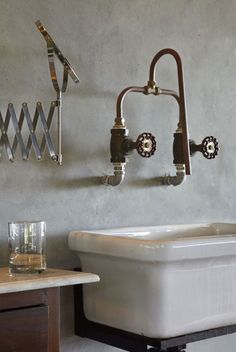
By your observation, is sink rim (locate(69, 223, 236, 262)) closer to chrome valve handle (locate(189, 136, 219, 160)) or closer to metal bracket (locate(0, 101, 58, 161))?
metal bracket (locate(0, 101, 58, 161))

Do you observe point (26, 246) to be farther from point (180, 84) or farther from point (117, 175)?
point (180, 84)

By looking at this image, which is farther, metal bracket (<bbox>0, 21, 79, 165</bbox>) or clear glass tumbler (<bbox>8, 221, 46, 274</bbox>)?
metal bracket (<bbox>0, 21, 79, 165</bbox>)

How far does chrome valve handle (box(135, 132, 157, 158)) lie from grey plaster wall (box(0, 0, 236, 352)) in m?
0.16

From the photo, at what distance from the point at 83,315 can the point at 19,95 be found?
0.64 m

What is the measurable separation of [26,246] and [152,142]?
55 cm

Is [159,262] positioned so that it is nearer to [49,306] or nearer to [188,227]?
[49,306]

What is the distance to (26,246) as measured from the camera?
143 centimetres

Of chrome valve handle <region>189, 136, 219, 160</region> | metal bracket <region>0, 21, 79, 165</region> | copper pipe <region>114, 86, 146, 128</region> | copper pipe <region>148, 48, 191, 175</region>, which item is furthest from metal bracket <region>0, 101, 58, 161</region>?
chrome valve handle <region>189, 136, 219, 160</region>

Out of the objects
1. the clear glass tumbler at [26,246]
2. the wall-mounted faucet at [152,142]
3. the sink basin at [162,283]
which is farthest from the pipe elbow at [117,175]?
the clear glass tumbler at [26,246]

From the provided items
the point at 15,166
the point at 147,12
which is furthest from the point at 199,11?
the point at 15,166

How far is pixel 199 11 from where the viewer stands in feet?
7.19

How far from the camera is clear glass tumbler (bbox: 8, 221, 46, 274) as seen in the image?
1.42 metres

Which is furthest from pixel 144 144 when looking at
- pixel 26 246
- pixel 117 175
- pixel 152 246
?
pixel 26 246

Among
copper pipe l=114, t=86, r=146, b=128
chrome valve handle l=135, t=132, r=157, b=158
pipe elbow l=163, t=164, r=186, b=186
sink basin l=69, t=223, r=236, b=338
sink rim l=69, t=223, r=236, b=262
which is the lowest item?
sink basin l=69, t=223, r=236, b=338
